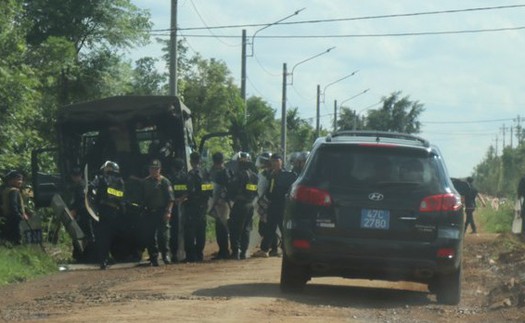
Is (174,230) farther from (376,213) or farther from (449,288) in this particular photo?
(376,213)

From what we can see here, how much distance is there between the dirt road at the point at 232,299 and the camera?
36.8ft

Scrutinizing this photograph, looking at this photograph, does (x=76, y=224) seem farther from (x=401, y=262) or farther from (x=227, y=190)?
(x=401, y=262)

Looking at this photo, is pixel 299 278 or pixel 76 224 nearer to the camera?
pixel 299 278

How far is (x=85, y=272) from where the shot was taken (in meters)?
17.2

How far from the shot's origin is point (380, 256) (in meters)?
12.4

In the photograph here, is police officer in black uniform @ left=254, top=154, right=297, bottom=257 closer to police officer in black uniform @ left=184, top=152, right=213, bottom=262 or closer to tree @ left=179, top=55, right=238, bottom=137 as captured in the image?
police officer in black uniform @ left=184, top=152, right=213, bottom=262

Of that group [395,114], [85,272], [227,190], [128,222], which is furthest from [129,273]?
[395,114]

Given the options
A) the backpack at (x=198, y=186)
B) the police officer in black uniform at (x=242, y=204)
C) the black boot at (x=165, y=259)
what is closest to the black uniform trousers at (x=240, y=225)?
the police officer in black uniform at (x=242, y=204)

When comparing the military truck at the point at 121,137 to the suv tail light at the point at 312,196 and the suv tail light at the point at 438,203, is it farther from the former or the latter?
the suv tail light at the point at 438,203

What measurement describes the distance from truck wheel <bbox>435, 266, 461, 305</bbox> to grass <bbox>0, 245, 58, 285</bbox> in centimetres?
578

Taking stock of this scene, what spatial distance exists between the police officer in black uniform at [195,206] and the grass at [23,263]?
2.45 m

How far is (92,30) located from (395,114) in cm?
6986

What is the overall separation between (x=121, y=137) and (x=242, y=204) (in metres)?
2.51

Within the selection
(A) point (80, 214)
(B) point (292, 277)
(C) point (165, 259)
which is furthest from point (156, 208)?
(B) point (292, 277)
